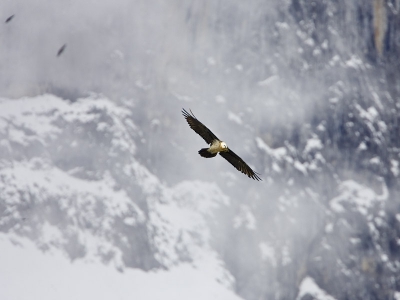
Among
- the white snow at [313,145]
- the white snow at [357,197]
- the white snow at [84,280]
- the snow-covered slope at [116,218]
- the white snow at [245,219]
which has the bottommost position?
the white snow at [84,280]

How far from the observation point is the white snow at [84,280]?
6432 inches

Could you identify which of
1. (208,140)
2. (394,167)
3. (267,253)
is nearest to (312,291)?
(267,253)

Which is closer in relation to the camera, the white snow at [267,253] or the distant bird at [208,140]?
the distant bird at [208,140]

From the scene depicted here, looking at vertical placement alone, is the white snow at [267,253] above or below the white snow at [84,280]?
above

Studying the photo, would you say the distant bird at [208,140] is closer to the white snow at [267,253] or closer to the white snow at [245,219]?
the white snow at [267,253]

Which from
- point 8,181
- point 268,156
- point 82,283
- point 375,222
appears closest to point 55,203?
point 8,181

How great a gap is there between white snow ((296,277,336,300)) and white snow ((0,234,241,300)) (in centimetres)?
1456

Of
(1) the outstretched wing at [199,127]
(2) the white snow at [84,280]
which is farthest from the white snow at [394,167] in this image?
(1) the outstretched wing at [199,127]

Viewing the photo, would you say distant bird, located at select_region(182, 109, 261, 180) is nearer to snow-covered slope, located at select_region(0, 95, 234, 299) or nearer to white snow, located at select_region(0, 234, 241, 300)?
white snow, located at select_region(0, 234, 241, 300)

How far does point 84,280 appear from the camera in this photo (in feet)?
561

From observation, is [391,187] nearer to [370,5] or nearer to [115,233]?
[370,5]

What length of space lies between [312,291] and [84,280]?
47.3 metres

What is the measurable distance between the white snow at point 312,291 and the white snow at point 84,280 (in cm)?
1456

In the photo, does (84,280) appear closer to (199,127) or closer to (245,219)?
(245,219)
